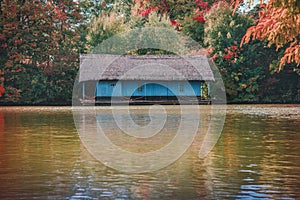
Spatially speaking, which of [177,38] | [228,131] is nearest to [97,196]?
[228,131]

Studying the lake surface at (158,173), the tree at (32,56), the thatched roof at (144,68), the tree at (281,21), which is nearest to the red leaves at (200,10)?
the thatched roof at (144,68)

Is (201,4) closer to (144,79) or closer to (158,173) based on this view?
(144,79)

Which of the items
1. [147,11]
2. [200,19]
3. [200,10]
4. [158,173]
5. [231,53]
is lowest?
[158,173]

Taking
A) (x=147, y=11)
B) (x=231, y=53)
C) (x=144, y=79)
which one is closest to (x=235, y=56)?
(x=231, y=53)

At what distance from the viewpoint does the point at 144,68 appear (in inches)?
2232

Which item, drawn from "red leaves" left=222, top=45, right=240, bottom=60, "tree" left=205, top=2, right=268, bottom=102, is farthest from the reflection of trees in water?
"red leaves" left=222, top=45, right=240, bottom=60

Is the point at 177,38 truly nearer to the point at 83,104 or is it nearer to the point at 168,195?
the point at 83,104

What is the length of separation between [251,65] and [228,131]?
3642 cm

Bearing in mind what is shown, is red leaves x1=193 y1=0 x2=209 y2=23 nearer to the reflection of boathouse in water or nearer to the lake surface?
the reflection of boathouse in water

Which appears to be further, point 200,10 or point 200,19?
point 200,10

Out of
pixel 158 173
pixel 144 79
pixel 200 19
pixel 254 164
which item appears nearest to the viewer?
pixel 158 173

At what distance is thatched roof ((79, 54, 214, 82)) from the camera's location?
182 feet

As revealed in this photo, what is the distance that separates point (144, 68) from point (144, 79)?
1.57m

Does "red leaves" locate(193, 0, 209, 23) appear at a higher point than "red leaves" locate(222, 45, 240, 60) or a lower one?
higher
